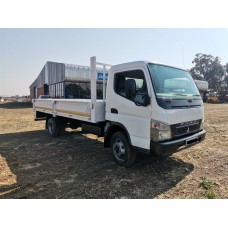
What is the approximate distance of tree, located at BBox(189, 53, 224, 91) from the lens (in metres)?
65.2

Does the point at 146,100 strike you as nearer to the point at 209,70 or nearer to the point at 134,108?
the point at 134,108

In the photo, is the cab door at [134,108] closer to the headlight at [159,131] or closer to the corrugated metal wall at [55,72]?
the headlight at [159,131]

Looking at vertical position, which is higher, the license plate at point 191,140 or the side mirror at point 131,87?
the side mirror at point 131,87

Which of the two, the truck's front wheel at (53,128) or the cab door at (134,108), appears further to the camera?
the truck's front wheel at (53,128)

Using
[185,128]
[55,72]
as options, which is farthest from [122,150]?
[55,72]

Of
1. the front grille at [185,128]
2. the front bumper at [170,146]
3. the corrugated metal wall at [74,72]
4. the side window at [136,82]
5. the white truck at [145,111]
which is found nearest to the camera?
the front bumper at [170,146]

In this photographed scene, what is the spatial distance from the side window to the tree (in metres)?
66.9

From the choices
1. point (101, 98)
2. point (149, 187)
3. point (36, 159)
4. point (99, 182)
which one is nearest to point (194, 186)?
point (149, 187)

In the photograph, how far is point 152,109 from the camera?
12.1ft

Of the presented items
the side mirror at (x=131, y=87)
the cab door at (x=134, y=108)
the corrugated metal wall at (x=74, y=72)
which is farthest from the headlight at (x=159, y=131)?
the corrugated metal wall at (x=74, y=72)

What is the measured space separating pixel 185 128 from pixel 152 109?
3.01 ft

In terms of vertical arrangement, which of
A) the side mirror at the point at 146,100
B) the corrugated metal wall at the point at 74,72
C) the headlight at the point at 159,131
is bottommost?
the headlight at the point at 159,131

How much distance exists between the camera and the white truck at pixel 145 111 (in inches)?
145

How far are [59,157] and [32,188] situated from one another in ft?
5.82
